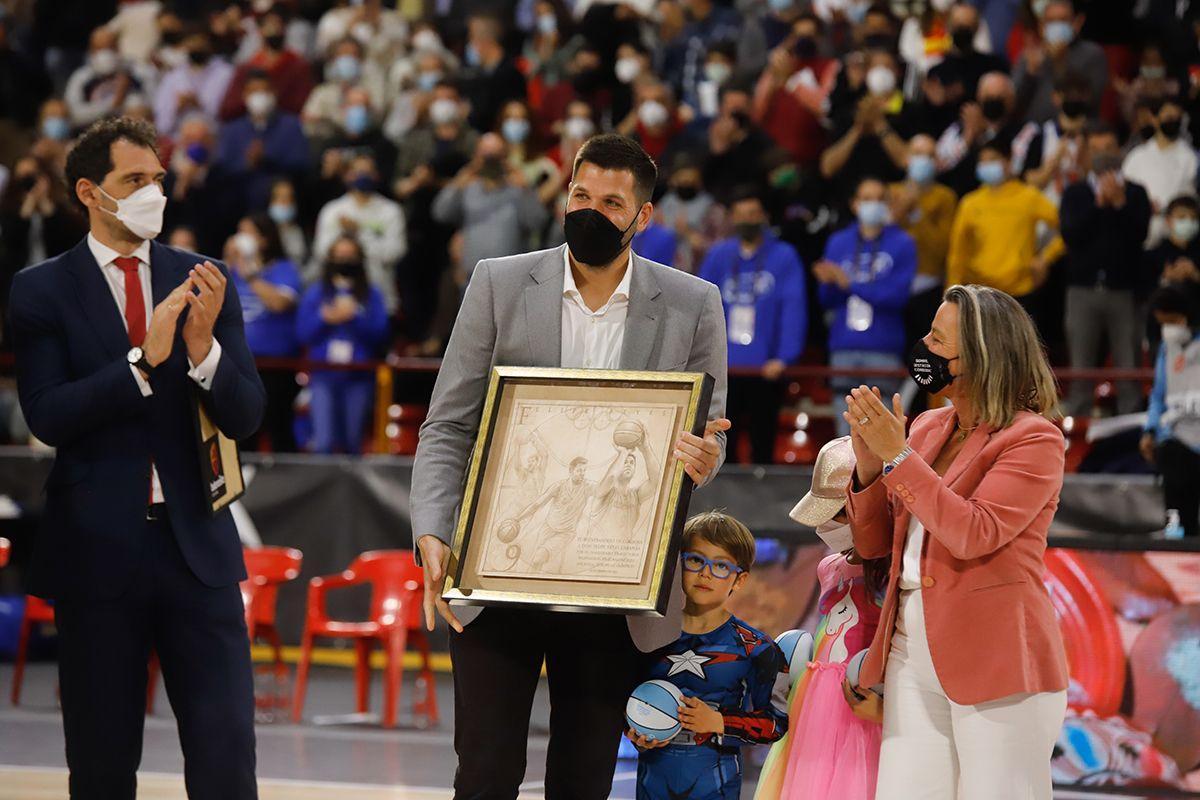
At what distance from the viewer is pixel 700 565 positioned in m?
4.86

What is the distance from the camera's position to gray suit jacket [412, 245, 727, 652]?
4.35m

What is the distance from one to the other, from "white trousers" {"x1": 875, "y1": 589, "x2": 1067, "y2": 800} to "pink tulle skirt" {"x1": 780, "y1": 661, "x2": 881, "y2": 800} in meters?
0.41

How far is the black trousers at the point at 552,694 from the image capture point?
13.8ft

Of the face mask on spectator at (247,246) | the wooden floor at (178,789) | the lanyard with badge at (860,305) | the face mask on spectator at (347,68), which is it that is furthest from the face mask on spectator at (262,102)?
the wooden floor at (178,789)

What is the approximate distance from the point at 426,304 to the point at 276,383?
1.51 metres

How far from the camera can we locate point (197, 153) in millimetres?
14820

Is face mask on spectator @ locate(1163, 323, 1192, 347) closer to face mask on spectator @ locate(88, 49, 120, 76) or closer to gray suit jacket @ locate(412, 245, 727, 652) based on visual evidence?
gray suit jacket @ locate(412, 245, 727, 652)

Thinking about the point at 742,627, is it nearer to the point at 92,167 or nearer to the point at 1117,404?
the point at 92,167

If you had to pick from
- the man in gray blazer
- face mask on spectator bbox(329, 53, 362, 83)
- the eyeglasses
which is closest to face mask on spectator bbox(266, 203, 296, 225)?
face mask on spectator bbox(329, 53, 362, 83)

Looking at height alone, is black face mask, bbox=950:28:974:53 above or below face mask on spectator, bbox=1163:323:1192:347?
above

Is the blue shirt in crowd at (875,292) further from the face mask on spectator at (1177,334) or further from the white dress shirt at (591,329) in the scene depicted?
the white dress shirt at (591,329)

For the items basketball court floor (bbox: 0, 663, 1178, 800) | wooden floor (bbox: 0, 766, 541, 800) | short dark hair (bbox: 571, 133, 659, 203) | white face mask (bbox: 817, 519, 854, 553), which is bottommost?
basketball court floor (bbox: 0, 663, 1178, 800)

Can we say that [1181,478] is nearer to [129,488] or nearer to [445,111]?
[129,488]

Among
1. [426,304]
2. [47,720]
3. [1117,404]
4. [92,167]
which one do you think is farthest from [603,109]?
[92,167]
